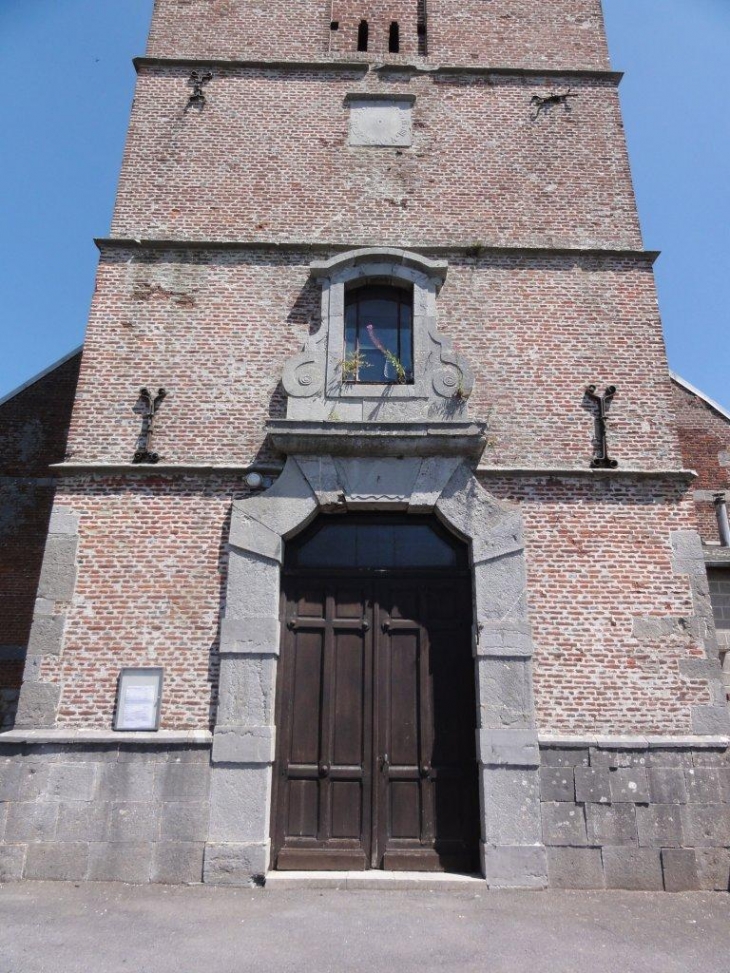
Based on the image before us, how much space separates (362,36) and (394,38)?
49 centimetres

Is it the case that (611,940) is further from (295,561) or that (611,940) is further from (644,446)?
(644,446)

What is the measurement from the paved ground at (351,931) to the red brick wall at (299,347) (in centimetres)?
432

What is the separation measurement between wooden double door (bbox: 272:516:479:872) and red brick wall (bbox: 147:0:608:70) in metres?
7.74

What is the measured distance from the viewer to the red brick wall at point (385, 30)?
33.8 feet

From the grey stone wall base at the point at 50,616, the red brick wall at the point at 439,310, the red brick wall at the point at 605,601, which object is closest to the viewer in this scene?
the grey stone wall base at the point at 50,616

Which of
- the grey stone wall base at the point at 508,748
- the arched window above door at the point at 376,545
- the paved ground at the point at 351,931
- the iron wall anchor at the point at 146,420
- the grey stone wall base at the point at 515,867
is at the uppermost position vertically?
the iron wall anchor at the point at 146,420

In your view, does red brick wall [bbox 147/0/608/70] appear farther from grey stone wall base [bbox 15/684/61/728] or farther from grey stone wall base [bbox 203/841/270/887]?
grey stone wall base [bbox 203/841/270/887]

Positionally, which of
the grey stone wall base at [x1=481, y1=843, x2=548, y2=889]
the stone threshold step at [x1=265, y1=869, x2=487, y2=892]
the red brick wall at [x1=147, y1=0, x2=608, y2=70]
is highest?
the red brick wall at [x1=147, y1=0, x2=608, y2=70]

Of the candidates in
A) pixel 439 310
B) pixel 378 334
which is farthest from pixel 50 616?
pixel 439 310

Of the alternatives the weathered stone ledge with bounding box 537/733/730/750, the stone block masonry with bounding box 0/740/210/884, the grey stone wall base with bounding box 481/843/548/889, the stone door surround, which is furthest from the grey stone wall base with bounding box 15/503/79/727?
the weathered stone ledge with bounding box 537/733/730/750

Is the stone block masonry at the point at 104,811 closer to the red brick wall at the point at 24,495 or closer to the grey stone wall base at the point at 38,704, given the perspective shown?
Result: the grey stone wall base at the point at 38,704

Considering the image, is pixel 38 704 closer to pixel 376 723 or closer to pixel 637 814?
pixel 376 723

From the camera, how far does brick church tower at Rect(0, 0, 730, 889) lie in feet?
22.5

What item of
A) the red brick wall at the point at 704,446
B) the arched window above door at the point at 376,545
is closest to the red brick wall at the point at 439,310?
the arched window above door at the point at 376,545
